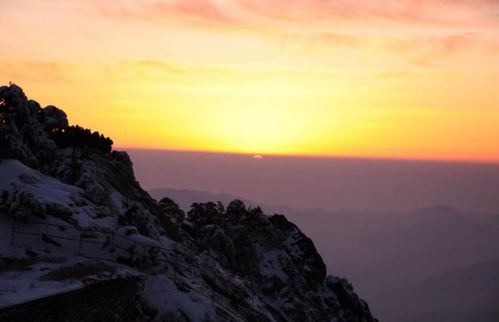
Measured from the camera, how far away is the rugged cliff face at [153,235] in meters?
32.4

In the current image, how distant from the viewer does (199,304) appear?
33.3 m

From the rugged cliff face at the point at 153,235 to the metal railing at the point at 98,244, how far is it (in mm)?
76

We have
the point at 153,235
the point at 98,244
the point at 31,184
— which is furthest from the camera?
the point at 153,235

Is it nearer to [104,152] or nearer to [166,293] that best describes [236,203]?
[104,152]

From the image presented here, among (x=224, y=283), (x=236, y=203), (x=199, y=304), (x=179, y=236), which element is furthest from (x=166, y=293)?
(x=236, y=203)

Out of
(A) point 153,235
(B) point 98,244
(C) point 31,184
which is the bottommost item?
(A) point 153,235

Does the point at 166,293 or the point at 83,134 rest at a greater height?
the point at 83,134

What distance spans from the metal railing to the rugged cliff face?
3.0 inches

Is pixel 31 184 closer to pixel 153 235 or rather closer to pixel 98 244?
pixel 98 244

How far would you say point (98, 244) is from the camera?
33125 millimetres

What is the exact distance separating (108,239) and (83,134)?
913 inches

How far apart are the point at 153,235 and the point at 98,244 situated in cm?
790

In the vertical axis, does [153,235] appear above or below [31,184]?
below

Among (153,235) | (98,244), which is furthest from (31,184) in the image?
(153,235)
